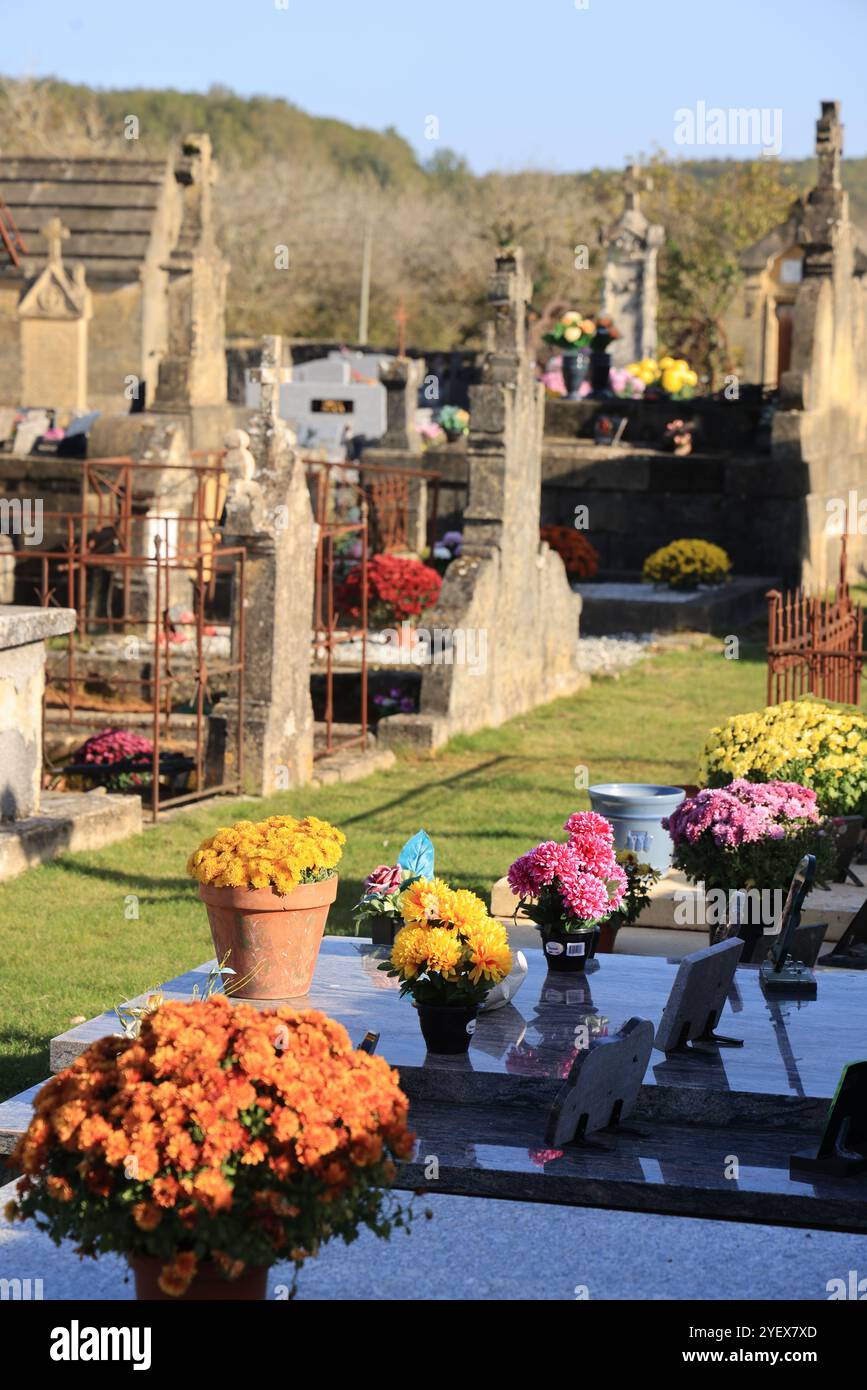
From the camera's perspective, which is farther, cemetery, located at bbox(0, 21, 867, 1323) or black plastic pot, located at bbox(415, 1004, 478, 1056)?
black plastic pot, located at bbox(415, 1004, 478, 1056)

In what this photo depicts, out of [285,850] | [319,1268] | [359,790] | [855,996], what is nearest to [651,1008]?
[855,996]

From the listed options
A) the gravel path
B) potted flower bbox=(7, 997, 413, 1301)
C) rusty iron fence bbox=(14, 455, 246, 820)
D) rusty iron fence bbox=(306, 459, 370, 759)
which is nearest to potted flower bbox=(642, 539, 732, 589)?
the gravel path

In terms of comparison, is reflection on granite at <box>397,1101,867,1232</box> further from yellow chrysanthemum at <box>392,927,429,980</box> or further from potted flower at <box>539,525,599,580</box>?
potted flower at <box>539,525,599,580</box>

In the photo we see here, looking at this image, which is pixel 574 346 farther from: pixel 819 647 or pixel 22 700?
pixel 22 700

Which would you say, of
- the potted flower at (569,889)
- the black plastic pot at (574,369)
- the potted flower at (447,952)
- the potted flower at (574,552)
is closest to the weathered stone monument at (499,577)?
the potted flower at (574,552)

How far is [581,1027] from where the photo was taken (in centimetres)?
652

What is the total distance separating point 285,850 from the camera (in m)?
6.56

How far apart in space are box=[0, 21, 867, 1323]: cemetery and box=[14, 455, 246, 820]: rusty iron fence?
0.20 feet

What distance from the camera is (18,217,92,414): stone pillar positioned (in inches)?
1073

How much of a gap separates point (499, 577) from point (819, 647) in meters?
3.39

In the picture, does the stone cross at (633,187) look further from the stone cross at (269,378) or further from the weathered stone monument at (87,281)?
the stone cross at (269,378)

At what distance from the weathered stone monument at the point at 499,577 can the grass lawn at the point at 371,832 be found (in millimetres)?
330

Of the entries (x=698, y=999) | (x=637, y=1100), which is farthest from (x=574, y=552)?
(x=637, y=1100)
